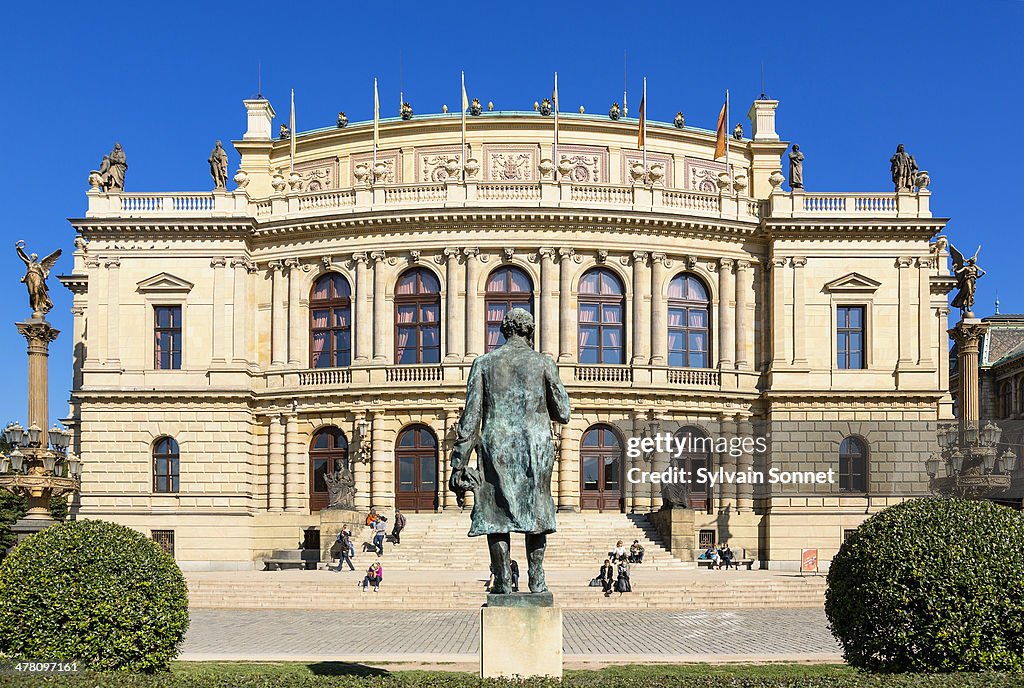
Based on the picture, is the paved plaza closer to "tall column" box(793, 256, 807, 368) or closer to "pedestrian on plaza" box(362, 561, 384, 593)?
"pedestrian on plaza" box(362, 561, 384, 593)

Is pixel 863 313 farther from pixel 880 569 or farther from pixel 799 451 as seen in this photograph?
pixel 880 569

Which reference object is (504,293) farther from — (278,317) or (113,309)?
(113,309)

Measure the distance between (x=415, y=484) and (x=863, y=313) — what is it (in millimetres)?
22033

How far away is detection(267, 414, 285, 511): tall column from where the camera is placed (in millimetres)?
54562

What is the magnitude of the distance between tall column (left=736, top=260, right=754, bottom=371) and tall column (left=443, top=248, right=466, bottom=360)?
12.7m

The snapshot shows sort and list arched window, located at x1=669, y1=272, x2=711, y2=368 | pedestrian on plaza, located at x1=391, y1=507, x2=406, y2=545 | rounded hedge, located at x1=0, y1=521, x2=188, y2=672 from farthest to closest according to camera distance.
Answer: arched window, located at x1=669, y1=272, x2=711, y2=368, pedestrian on plaza, located at x1=391, y1=507, x2=406, y2=545, rounded hedge, located at x1=0, y1=521, x2=188, y2=672

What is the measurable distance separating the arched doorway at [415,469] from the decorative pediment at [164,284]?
480 inches

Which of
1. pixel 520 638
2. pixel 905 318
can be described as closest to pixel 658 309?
pixel 905 318

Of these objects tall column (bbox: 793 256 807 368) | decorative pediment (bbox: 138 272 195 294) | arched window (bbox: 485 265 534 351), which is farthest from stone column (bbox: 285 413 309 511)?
tall column (bbox: 793 256 807 368)

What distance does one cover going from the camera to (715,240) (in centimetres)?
5503

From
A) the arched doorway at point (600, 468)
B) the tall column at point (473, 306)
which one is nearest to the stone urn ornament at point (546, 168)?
the tall column at point (473, 306)

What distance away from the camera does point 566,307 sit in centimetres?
5350

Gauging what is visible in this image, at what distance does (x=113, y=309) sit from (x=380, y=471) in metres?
14.5

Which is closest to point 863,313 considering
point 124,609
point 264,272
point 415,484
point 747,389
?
point 747,389
